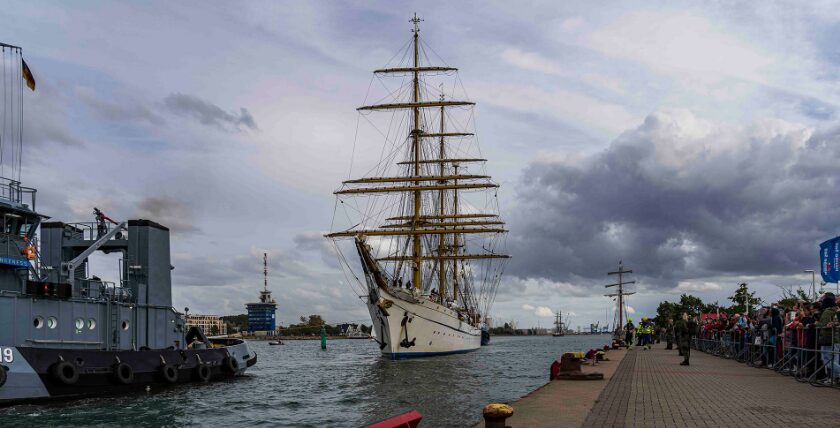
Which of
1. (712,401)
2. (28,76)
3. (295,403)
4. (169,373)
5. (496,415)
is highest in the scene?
(28,76)

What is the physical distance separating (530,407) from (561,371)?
7510 millimetres

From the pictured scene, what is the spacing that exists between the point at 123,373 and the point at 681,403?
68.7 ft

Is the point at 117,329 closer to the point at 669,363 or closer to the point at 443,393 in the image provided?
the point at 443,393

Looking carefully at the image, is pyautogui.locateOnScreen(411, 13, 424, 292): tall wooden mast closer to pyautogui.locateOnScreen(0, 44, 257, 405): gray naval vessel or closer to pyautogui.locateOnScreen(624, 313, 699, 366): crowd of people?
pyautogui.locateOnScreen(624, 313, 699, 366): crowd of people

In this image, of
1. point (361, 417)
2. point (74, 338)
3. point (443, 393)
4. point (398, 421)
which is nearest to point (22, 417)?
point (74, 338)

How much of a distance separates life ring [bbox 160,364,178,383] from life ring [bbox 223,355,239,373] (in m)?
6.03

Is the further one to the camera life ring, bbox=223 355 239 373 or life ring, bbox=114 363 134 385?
life ring, bbox=223 355 239 373

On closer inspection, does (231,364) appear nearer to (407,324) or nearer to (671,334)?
(407,324)

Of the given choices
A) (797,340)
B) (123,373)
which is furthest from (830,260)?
(123,373)

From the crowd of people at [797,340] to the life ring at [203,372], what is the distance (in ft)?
76.3

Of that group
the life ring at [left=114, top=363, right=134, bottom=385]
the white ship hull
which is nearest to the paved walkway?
the life ring at [left=114, top=363, right=134, bottom=385]

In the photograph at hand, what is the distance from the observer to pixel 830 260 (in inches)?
861

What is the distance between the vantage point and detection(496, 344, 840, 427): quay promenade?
13109mm

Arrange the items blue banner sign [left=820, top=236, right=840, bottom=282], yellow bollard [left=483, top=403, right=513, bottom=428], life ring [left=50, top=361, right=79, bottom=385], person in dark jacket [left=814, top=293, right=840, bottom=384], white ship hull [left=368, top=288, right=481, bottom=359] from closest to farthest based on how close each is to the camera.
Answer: yellow bollard [left=483, top=403, right=513, bottom=428], person in dark jacket [left=814, top=293, right=840, bottom=384], blue banner sign [left=820, top=236, right=840, bottom=282], life ring [left=50, top=361, right=79, bottom=385], white ship hull [left=368, top=288, right=481, bottom=359]
